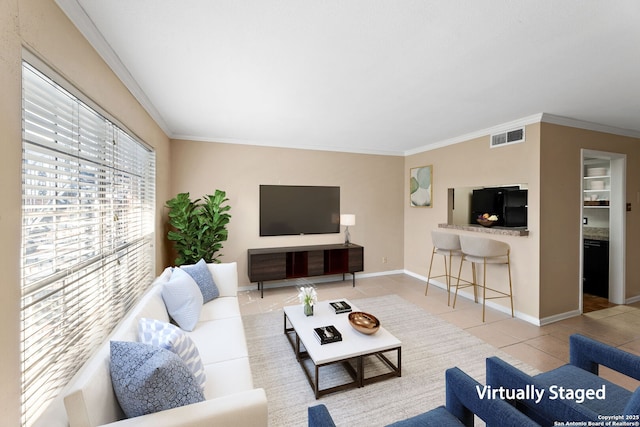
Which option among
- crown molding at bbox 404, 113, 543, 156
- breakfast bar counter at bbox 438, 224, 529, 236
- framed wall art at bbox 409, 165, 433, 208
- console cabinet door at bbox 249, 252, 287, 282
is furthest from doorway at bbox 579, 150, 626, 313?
console cabinet door at bbox 249, 252, 287, 282

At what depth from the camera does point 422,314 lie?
341 centimetres

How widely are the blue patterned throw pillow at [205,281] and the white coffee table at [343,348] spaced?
0.87 metres

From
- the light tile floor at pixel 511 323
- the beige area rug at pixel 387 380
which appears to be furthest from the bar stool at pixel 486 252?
the beige area rug at pixel 387 380

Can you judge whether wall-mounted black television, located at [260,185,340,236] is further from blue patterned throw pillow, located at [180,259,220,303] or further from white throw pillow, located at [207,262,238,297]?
blue patterned throw pillow, located at [180,259,220,303]

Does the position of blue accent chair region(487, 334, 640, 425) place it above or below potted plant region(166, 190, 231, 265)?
below

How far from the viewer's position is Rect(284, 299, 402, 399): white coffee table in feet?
6.38

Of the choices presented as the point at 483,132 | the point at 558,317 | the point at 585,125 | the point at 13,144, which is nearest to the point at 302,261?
the point at 483,132

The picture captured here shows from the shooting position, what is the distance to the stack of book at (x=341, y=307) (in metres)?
2.66

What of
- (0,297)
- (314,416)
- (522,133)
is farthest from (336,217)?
(0,297)

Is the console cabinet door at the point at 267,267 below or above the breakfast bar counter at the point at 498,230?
below

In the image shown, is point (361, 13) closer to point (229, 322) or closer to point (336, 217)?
point (229, 322)

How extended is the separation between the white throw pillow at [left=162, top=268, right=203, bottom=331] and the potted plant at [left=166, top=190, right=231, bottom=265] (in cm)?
130

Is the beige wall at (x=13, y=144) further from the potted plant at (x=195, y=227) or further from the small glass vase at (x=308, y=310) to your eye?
the potted plant at (x=195, y=227)

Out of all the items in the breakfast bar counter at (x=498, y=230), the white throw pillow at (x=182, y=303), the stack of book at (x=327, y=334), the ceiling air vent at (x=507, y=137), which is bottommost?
the stack of book at (x=327, y=334)
